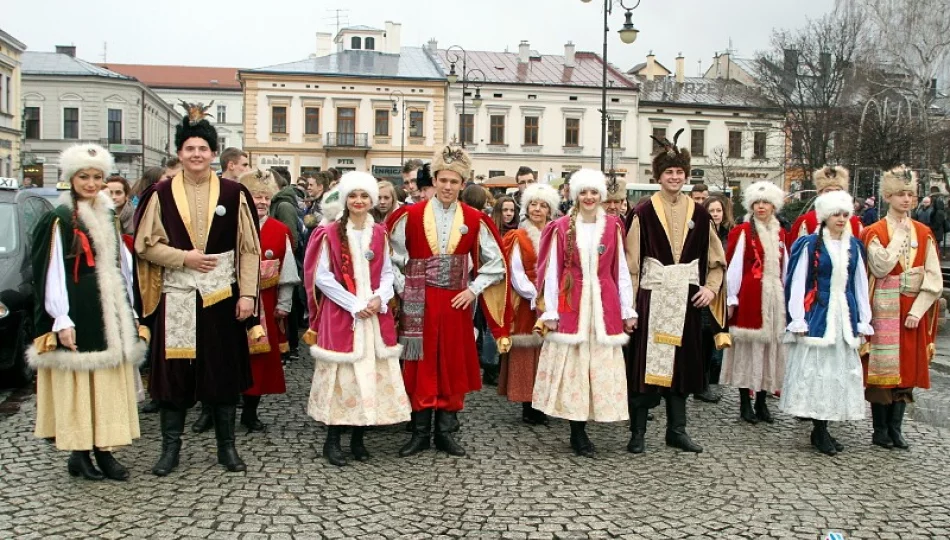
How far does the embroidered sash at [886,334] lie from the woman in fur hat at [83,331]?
5134 millimetres

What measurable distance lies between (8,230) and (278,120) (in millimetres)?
44850

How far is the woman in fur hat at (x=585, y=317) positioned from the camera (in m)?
6.11

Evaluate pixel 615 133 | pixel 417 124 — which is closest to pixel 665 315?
pixel 417 124

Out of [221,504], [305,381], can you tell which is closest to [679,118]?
[305,381]

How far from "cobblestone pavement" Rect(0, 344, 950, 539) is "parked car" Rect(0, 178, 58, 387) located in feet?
3.31

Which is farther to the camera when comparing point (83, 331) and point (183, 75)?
point (183, 75)

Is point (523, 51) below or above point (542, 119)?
above

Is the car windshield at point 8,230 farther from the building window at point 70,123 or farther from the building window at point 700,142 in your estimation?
the building window at point 70,123

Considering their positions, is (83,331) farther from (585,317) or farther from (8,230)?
(8,230)

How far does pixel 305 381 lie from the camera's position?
8.60 meters

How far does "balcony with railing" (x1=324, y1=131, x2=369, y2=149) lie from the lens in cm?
5228

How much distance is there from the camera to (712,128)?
55094 mm

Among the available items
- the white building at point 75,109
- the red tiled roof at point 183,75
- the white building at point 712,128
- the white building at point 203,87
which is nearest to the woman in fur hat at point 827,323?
the white building at point 712,128

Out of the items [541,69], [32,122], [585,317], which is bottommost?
[585,317]
